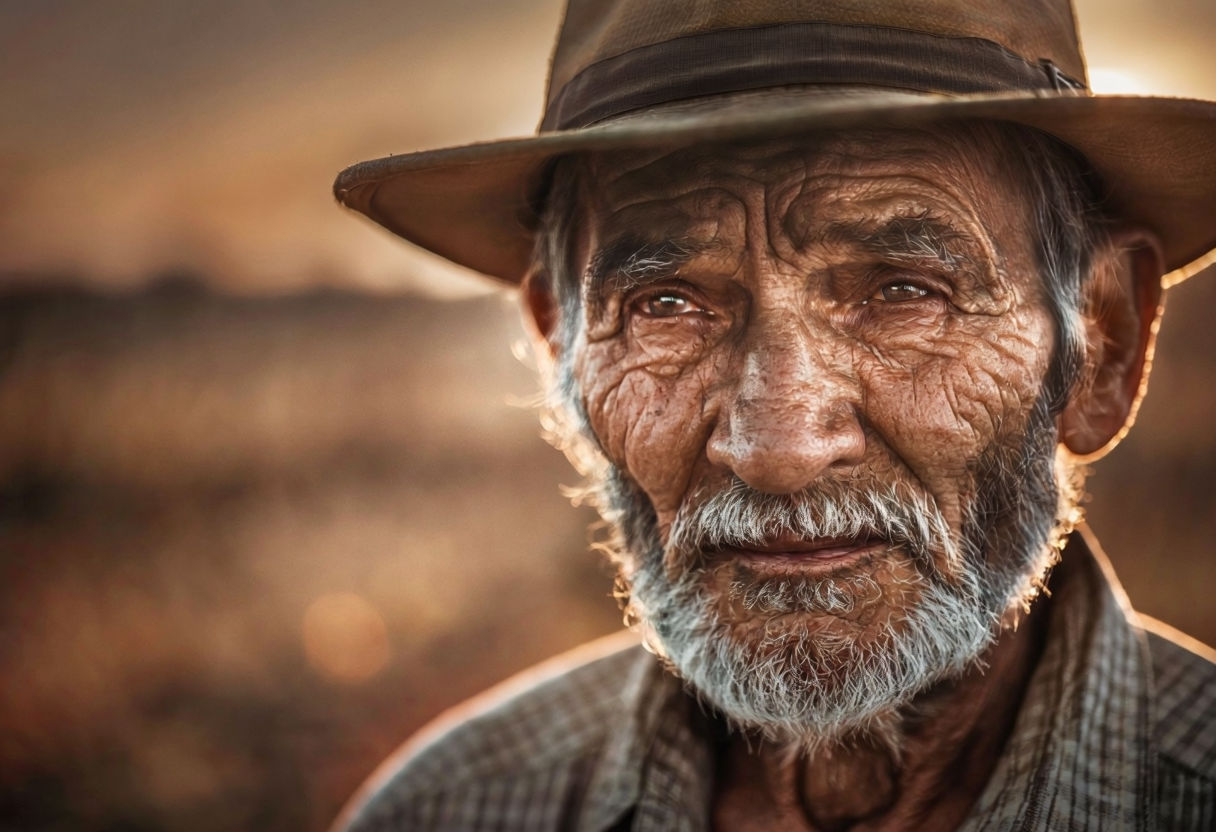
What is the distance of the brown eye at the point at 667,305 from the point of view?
6.13ft

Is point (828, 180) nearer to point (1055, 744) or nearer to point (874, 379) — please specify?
point (874, 379)

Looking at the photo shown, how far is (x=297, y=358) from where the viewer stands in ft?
19.7

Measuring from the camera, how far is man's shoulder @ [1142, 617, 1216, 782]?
5.55 ft

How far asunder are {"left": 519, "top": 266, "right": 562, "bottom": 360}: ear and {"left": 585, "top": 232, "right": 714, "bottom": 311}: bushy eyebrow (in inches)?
16.0

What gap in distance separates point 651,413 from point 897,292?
545mm

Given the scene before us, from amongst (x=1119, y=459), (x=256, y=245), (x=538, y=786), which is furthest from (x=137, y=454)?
(x=1119, y=459)

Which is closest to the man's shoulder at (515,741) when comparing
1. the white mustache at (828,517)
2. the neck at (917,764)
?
the neck at (917,764)

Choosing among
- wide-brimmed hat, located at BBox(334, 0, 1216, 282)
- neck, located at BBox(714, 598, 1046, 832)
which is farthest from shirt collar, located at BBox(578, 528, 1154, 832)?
wide-brimmed hat, located at BBox(334, 0, 1216, 282)

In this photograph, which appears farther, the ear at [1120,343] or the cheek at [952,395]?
the ear at [1120,343]

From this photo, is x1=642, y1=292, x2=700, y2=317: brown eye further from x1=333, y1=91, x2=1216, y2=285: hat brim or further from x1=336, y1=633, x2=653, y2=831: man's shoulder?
x1=336, y1=633, x2=653, y2=831: man's shoulder

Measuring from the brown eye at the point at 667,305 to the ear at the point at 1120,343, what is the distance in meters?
0.90

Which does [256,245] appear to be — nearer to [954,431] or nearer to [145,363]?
[145,363]

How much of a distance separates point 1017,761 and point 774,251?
1099 millimetres

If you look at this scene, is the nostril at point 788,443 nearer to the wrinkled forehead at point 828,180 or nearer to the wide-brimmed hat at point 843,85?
the wrinkled forehead at point 828,180
